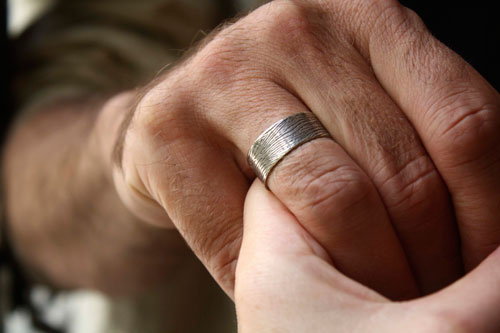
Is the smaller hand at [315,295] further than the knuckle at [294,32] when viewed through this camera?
No

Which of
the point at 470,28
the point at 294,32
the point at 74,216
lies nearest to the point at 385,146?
the point at 294,32

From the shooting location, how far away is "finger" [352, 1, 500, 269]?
0.44 metres

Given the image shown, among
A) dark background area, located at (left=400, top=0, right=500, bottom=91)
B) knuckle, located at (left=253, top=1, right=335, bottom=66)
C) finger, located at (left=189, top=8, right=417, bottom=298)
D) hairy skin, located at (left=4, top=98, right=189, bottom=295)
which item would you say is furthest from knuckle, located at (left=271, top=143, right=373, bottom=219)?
hairy skin, located at (left=4, top=98, right=189, bottom=295)

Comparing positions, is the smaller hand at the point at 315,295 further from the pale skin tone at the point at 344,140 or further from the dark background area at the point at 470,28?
the dark background area at the point at 470,28

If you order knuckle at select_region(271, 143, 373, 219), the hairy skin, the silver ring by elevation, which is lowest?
the hairy skin

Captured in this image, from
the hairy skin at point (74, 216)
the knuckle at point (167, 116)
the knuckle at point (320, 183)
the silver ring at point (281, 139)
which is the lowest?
the hairy skin at point (74, 216)

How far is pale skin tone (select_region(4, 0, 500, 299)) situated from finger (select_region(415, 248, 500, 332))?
0.09 meters

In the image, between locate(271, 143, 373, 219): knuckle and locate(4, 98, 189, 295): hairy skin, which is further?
locate(4, 98, 189, 295): hairy skin

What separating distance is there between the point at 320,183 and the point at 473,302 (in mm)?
152

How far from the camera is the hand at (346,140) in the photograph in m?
0.44

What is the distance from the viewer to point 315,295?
0.39 m

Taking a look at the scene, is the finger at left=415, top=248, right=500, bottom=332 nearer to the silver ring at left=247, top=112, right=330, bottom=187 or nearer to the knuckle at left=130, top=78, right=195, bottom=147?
the silver ring at left=247, top=112, right=330, bottom=187

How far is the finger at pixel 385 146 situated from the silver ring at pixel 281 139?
0.02m

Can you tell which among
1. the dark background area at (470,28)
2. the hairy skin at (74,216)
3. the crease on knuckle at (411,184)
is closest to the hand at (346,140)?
the crease on knuckle at (411,184)
